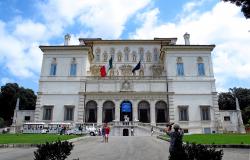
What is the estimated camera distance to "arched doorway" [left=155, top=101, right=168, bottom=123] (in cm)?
4672

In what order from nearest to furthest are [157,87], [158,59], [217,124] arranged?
[217,124] → [157,87] → [158,59]

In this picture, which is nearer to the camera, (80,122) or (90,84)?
(80,122)

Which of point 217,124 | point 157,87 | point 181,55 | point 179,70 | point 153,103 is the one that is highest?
point 181,55

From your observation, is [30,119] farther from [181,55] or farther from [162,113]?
[181,55]

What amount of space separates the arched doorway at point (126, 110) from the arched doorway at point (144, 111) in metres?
1.65

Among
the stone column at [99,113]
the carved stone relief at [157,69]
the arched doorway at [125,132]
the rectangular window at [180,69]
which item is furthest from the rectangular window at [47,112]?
the rectangular window at [180,69]

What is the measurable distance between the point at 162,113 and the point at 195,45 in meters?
14.5

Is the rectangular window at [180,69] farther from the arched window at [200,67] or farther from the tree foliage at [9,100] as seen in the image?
the tree foliage at [9,100]

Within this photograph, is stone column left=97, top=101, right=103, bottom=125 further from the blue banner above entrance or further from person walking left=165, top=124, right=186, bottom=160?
person walking left=165, top=124, right=186, bottom=160

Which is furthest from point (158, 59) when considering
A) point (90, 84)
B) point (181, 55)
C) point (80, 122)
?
point (80, 122)

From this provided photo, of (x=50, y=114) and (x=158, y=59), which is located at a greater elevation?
(x=158, y=59)

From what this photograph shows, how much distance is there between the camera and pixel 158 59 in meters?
55.4

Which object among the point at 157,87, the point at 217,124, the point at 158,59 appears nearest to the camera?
the point at 217,124

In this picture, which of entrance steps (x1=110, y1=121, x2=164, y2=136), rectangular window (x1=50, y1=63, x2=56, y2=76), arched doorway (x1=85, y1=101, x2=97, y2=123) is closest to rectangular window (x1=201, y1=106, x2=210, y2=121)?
entrance steps (x1=110, y1=121, x2=164, y2=136)
